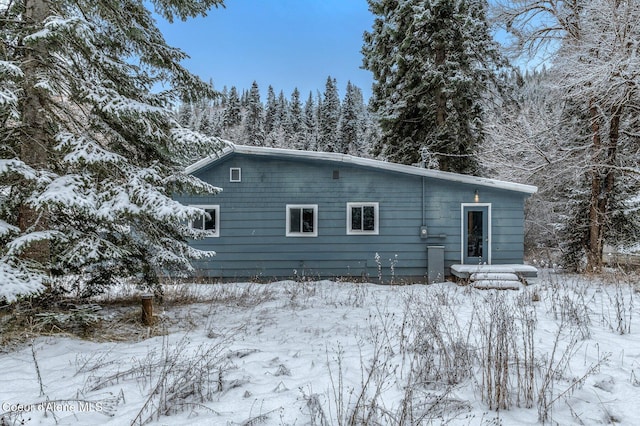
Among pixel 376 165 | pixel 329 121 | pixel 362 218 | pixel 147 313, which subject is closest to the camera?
pixel 147 313

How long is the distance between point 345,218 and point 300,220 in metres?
1.28

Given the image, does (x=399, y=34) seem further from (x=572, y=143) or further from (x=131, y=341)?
(x=131, y=341)

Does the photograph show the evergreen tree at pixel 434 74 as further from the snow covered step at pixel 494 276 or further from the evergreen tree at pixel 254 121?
the evergreen tree at pixel 254 121

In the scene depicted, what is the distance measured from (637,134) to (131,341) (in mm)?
12634

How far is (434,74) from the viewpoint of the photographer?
40.7 ft

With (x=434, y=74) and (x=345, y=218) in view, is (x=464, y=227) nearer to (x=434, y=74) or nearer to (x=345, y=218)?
(x=345, y=218)

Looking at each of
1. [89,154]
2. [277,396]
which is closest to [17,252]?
[89,154]

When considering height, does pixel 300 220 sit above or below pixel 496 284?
above

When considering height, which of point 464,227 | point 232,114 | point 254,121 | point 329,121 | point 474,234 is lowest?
point 474,234

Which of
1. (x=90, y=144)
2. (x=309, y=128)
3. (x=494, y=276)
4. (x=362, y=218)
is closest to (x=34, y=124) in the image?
(x=90, y=144)

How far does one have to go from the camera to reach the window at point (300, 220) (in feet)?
33.3

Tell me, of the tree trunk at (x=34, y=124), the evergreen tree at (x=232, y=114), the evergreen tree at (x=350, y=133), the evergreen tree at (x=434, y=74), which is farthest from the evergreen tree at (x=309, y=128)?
the tree trunk at (x=34, y=124)

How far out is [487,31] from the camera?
1317cm

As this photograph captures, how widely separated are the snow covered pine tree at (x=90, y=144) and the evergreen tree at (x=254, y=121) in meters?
33.9
